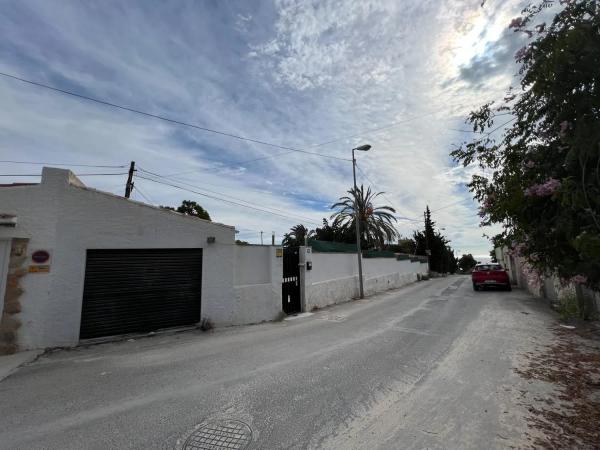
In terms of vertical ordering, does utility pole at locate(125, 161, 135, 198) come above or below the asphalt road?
above

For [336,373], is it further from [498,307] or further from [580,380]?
[498,307]

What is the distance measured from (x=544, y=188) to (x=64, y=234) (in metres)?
8.32

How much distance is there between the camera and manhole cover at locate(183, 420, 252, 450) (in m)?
2.88

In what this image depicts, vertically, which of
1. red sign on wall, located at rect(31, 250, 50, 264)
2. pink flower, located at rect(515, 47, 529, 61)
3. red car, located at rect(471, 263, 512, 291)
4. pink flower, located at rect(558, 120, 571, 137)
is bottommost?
red car, located at rect(471, 263, 512, 291)

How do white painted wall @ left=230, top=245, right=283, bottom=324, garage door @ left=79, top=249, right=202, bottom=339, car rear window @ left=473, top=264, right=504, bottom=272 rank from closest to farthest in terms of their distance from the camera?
garage door @ left=79, top=249, right=202, bottom=339
white painted wall @ left=230, top=245, right=283, bottom=324
car rear window @ left=473, top=264, right=504, bottom=272

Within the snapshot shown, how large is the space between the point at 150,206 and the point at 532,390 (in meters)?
8.19

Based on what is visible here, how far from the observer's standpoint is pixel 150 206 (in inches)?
296

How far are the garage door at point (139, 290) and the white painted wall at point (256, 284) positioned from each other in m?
1.15

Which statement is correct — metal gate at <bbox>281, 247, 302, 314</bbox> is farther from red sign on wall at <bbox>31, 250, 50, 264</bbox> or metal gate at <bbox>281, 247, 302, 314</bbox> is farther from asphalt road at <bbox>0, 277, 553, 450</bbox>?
red sign on wall at <bbox>31, 250, 50, 264</bbox>

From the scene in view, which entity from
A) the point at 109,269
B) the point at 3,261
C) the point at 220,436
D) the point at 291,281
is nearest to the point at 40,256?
the point at 3,261

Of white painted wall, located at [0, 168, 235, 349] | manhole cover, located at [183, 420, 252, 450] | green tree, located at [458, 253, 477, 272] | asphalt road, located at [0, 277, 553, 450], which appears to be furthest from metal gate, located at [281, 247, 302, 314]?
green tree, located at [458, 253, 477, 272]

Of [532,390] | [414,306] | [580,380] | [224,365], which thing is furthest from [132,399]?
[414,306]

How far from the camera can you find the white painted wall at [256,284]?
8766mm

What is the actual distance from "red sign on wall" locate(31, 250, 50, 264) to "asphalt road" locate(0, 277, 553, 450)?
193 cm
